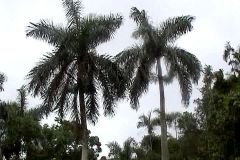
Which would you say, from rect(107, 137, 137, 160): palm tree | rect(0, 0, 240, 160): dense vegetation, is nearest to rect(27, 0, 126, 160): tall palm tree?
rect(0, 0, 240, 160): dense vegetation

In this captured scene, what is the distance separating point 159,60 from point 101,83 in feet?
21.5

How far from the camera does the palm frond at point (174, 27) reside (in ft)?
101

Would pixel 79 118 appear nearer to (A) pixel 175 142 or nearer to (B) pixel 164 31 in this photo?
(B) pixel 164 31

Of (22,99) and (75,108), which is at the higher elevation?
(22,99)

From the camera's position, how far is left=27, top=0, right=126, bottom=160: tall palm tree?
24.7m

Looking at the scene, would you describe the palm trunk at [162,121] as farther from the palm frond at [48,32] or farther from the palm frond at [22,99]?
the palm frond at [22,99]

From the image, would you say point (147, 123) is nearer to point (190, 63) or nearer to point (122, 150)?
point (122, 150)

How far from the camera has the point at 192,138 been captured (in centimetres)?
5488

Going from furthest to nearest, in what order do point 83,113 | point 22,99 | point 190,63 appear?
point 22,99 → point 190,63 → point 83,113

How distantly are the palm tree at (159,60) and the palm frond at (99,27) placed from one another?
4.57 metres

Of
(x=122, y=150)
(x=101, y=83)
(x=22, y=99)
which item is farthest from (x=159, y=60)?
(x=122, y=150)

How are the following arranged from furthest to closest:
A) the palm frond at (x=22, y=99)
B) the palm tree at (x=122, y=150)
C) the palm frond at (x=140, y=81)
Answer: the palm tree at (x=122, y=150) < the palm frond at (x=22, y=99) < the palm frond at (x=140, y=81)

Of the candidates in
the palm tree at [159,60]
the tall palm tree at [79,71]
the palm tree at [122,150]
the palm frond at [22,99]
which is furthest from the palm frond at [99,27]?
the palm tree at [122,150]

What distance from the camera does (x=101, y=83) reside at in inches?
993
